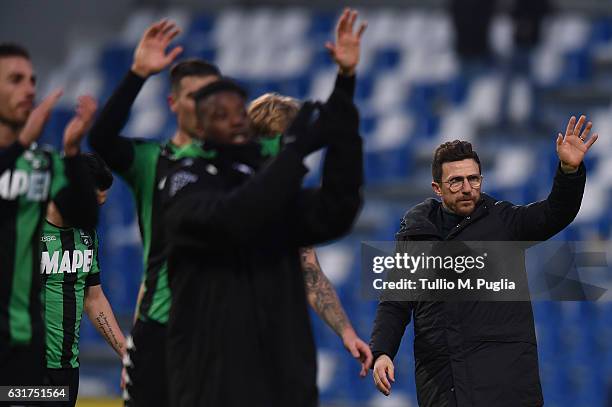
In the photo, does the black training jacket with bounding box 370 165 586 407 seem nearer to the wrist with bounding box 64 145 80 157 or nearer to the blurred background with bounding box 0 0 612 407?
the wrist with bounding box 64 145 80 157

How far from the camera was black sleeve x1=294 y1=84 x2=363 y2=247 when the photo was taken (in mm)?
3850

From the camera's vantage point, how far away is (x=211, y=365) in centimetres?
381

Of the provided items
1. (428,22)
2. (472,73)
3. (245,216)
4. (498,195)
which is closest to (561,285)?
(245,216)

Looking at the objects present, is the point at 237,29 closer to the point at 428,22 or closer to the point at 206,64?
the point at 428,22

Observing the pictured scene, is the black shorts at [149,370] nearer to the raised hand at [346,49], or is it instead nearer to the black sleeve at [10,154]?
the black sleeve at [10,154]

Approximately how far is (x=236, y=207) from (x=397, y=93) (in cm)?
1216

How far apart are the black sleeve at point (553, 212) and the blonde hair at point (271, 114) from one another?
1.18 metres

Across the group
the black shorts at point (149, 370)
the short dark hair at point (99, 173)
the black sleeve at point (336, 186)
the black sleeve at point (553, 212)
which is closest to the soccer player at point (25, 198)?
the black shorts at point (149, 370)

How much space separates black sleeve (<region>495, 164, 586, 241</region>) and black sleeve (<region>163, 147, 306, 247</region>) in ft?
5.79

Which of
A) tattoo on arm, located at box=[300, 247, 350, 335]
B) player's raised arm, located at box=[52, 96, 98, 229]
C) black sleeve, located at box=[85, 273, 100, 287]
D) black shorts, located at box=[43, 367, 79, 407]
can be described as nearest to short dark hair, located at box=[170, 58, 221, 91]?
player's raised arm, located at box=[52, 96, 98, 229]

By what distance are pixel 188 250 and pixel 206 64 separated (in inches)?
34.5

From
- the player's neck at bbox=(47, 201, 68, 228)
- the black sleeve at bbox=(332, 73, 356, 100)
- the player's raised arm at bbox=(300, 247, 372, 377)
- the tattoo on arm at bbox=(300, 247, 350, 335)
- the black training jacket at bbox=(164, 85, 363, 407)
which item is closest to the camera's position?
the black training jacket at bbox=(164, 85, 363, 407)

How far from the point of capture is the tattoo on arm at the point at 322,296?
4.66 m

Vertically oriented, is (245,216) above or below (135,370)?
above
